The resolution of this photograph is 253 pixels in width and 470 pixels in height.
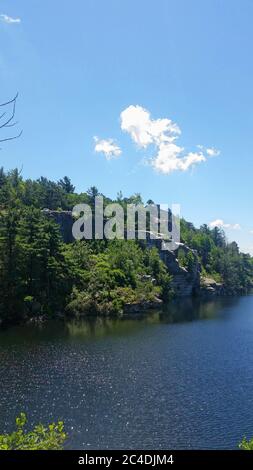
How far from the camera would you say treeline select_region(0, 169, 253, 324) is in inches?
2506

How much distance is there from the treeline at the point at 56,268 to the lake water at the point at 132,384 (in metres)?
8.31

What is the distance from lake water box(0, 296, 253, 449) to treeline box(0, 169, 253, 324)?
27.3 feet

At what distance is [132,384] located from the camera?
33.7 meters

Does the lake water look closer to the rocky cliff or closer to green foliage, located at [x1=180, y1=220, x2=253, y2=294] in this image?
the rocky cliff

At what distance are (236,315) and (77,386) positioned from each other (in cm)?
5024

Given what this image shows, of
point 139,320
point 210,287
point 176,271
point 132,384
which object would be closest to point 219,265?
point 210,287

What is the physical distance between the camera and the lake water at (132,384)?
25031 mm

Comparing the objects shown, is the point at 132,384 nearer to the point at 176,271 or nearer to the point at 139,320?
the point at 139,320

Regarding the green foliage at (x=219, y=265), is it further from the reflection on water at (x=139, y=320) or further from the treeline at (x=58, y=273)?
the treeline at (x=58, y=273)

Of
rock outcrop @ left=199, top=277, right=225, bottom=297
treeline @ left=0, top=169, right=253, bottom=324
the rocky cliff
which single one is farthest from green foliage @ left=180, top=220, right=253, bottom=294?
treeline @ left=0, top=169, right=253, bottom=324

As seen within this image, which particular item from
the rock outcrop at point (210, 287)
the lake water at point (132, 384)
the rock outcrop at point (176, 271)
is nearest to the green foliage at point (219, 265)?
the rock outcrop at point (210, 287)

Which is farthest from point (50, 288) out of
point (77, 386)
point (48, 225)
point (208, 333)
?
point (77, 386)

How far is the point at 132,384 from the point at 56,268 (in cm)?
3593

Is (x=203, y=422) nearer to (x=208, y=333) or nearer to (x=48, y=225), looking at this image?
(x=208, y=333)
